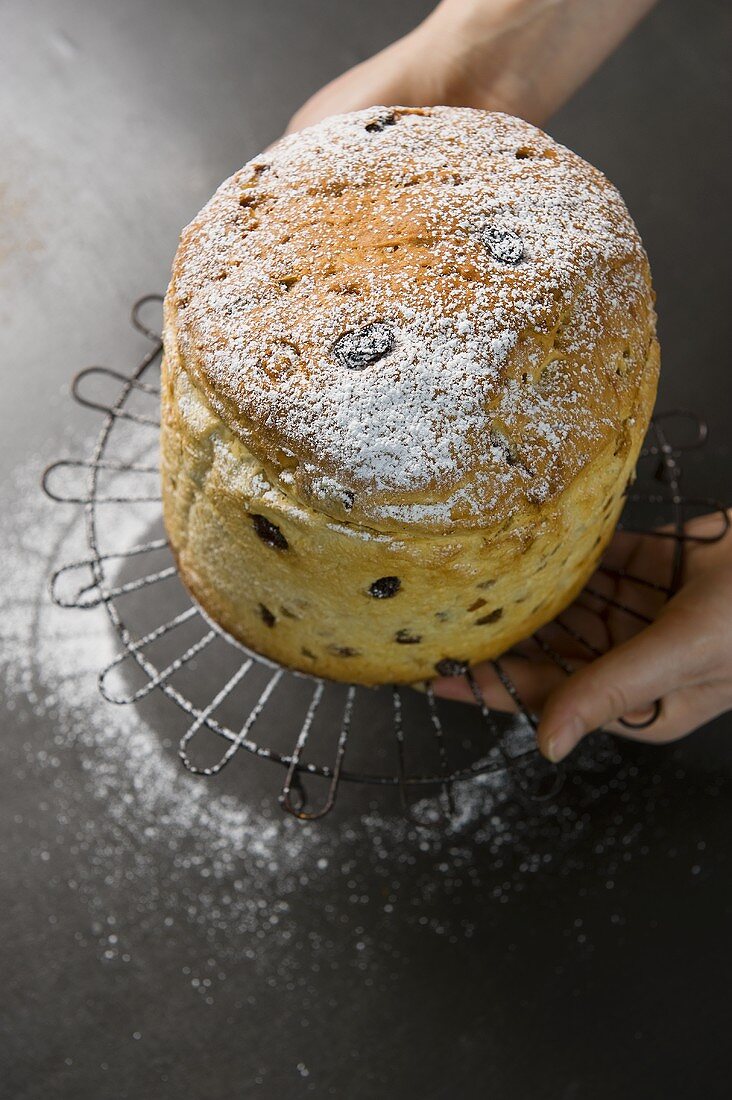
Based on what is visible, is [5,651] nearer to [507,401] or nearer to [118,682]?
[118,682]

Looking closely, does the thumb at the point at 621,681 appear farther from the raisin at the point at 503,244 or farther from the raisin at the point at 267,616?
the raisin at the point at 503,244

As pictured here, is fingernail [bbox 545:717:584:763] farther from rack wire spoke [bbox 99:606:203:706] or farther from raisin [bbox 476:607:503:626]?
rack wire spoke [bbox 99:606:203:706]

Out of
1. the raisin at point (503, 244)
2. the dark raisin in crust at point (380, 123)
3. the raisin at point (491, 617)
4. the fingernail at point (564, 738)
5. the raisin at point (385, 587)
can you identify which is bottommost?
the fingernail at point (564, 738)

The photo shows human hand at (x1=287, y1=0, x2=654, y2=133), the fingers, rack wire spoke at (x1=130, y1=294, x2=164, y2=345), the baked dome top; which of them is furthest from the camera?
human hand at (x1=287, y1=0, x2=654, y2=133)

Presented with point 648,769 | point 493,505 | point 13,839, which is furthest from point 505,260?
point 13,839

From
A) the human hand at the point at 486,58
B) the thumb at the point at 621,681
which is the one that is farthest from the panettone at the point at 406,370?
the human hand at the point at 486,58

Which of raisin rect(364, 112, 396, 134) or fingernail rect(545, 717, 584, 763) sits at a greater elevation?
raisin rect(364, 112, 396, 134)

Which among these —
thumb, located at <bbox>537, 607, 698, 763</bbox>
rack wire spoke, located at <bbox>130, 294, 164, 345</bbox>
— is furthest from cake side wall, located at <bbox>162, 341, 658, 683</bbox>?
rack wire spoke, located at <bbox>130, 294, 164, 345</bbox>

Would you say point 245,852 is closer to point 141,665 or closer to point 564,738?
point 141,665
